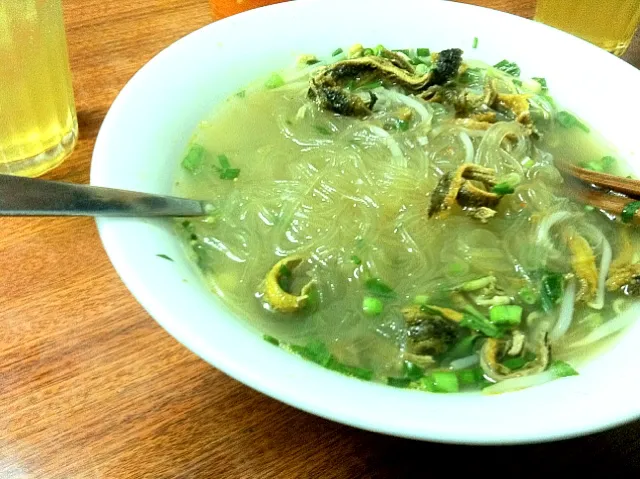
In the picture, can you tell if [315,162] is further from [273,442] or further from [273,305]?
[273,442]

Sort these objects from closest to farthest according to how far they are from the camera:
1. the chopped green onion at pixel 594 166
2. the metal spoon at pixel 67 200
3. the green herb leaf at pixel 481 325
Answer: the metal spoon at pixel 67 200, the green herb leaf at pixel 481 325, the chopped green onion at pixel 594 166

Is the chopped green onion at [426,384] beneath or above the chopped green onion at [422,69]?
beneath

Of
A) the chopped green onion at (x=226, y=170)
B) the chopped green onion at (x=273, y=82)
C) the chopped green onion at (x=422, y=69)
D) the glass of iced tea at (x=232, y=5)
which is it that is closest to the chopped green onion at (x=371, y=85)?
the chopped green onion at (x=422, y=69)

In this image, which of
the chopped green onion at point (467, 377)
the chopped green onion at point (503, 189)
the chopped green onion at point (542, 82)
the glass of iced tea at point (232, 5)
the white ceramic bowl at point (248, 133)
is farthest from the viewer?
the glass of iced tea at point (232, 5)

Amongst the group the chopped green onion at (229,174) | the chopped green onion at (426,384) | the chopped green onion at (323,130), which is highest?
the chopped green onion at (323,130)

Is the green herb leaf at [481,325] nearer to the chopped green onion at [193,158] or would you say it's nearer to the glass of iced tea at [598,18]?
the chopped green onion at [193,158]

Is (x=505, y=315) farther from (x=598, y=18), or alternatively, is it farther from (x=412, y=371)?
(x=598, y=18)

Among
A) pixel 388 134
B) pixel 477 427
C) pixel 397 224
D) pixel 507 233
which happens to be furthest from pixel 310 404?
pixel 388 134
